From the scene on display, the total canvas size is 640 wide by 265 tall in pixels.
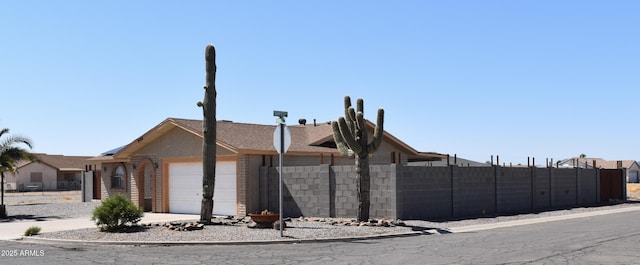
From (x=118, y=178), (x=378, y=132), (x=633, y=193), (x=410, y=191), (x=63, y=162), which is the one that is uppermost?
(x=378, y=132)

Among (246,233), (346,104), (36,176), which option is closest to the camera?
(246,233)

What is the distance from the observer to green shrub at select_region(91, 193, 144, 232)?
18734 mm

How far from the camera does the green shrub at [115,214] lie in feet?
61.5

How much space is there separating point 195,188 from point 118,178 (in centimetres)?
761

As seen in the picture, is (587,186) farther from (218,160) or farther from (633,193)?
(633,193)

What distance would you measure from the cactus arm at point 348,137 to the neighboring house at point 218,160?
135 inches

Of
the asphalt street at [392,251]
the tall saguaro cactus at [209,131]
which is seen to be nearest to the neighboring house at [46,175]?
the tall saguaro cactus at [209,131]

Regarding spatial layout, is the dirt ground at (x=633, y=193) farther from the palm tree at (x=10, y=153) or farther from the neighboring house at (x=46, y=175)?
the neighboring house at (x=46, y=175)

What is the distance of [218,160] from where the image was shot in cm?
2759

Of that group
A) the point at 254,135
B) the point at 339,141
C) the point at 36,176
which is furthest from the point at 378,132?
the point at 36,176

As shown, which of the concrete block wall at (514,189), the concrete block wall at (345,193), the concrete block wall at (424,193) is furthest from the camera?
the concrete block wall at (514,189)

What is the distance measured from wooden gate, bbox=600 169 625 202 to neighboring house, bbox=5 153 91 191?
178ft

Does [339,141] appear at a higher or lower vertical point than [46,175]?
higher

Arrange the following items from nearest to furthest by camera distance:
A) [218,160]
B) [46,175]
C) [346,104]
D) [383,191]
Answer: [346,104], [383,191], [218,160], [46,175]
